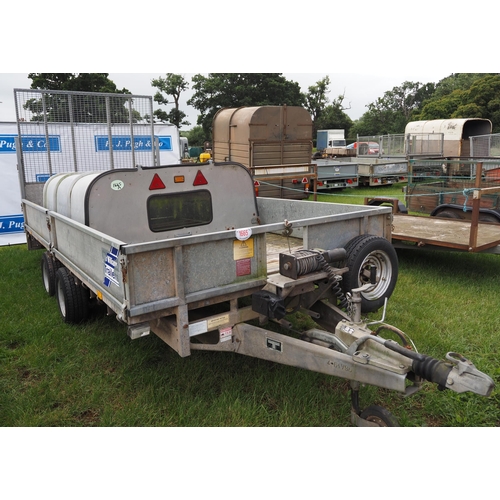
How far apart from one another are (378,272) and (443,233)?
357 cm

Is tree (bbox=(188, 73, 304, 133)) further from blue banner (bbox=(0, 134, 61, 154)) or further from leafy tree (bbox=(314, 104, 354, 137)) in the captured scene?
blue banner (bbox=(0, 134, 61, 154))

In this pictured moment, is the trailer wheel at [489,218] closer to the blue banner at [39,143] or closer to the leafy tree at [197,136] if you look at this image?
the blue banner at [39,143]

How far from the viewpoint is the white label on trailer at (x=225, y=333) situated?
3.57m

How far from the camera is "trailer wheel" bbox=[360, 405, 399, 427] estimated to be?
3.11 m

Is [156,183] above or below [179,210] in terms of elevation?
above

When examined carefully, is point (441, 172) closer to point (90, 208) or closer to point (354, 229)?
point (354, 229)

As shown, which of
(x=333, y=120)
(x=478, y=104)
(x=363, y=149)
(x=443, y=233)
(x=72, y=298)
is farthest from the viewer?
(x=333, y=120)

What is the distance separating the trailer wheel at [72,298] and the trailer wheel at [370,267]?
9.41 ft

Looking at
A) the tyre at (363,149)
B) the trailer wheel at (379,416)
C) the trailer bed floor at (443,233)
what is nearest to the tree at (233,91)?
the tyre at (363,149)

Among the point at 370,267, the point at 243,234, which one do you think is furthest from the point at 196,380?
the point at 370,267

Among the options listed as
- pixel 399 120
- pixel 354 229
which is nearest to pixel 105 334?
pixel 354 229

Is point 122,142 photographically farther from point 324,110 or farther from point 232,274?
point 324,110

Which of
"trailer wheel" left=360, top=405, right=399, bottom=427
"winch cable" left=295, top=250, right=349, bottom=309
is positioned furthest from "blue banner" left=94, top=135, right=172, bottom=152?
"trailer wheel" left=360, top=405, right=399, bottom=427

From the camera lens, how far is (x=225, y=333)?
11.8 ft
